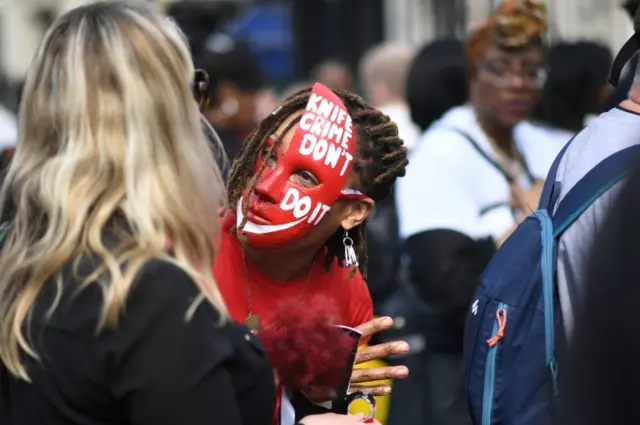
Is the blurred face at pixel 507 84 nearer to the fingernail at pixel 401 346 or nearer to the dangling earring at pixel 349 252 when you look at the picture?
the dangling earring at pixel 349 252

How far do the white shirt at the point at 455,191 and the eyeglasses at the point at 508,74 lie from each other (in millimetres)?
341

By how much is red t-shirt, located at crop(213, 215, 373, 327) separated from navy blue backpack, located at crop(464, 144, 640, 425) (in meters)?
0.33

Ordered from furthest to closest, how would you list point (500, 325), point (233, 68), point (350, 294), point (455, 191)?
1. point (233, 68)
2. point (455, 191)
3. point (350, 294)
4. point (500, 325)

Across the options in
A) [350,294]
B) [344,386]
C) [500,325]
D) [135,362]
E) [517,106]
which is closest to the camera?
[135,362]

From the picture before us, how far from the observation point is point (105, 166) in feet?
7.66

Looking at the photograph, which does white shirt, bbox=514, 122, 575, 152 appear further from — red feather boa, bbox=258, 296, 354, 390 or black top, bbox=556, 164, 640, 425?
black top, bbox=556, 164, 640, 425

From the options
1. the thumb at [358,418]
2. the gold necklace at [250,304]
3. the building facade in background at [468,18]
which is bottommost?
the building facade in background at [468,18]

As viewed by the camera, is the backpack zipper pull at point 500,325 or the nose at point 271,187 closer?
the backpack zipper pull at point 500,325

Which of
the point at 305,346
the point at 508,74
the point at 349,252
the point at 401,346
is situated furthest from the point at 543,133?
the point at 305,346

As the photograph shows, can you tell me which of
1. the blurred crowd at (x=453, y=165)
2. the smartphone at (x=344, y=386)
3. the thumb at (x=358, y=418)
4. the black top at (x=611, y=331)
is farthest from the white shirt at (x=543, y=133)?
the black top at (x=611, y=331)

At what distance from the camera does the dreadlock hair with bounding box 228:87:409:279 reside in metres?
3.43

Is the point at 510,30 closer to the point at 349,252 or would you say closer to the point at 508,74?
the point at 508,74

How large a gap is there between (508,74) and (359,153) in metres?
2.13

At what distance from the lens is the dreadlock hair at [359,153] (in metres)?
3.43
